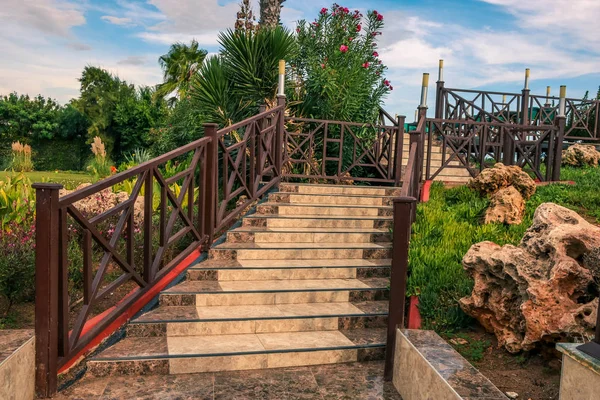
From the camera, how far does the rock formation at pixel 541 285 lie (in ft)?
10.9

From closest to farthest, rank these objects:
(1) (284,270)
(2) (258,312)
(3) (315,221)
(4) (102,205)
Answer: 1. (2) (258,312)
2. (1) (284,270)
3. (3) (315,221)
4. (4) (102,205)

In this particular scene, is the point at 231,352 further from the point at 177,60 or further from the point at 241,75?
the point at 177,60

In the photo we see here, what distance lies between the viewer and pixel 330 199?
6.94 m

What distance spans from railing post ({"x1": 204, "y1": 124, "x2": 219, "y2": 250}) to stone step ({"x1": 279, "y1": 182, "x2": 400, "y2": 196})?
6.43ft

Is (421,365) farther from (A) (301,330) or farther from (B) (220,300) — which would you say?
(B) (220,300)

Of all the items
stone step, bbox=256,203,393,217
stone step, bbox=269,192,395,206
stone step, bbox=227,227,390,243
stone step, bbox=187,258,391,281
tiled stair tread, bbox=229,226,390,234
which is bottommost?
stone step, bbox=187,258,391,281

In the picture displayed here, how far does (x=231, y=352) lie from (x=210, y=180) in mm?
1996

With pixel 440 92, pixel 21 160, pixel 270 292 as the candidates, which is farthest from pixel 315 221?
pixel 21 160

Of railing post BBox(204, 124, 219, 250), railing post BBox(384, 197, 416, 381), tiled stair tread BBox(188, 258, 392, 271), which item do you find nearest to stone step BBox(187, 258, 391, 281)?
tiled stair tread BBox(188, 258, 392, 271)

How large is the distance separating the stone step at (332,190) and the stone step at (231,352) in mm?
3166

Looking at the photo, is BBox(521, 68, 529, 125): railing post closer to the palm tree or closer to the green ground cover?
the green ground cover

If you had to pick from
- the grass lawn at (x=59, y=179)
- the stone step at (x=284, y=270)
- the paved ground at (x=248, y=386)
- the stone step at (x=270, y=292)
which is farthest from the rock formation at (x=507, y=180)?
the grass lawn at (x=59, y=179)

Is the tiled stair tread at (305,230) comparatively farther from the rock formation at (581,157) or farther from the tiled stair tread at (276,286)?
the rock formation at (581,157)

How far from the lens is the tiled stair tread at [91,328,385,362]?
3643mm
